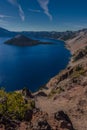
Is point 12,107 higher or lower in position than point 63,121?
higher

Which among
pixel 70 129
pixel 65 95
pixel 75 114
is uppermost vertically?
pixel 65 95

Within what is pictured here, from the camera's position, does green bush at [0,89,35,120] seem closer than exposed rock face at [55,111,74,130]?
No

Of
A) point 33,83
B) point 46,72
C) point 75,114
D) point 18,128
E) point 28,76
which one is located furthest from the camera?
point 46,72

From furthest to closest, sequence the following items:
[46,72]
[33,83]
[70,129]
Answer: [46,72]
[33,83]
[70,129]

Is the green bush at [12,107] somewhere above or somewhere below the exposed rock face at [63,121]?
above

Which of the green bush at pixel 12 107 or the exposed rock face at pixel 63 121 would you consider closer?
the exposed rock face at pixel 63 121

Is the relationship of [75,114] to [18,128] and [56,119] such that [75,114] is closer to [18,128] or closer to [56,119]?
[56,119]

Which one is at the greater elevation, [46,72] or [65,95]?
[46,72]

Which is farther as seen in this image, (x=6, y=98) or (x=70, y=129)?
(x=6, y=98)

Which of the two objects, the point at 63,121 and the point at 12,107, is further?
the point at 12,107

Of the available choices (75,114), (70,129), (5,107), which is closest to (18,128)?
(5,107)

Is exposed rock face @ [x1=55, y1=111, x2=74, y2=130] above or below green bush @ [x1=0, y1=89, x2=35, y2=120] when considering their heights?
below
